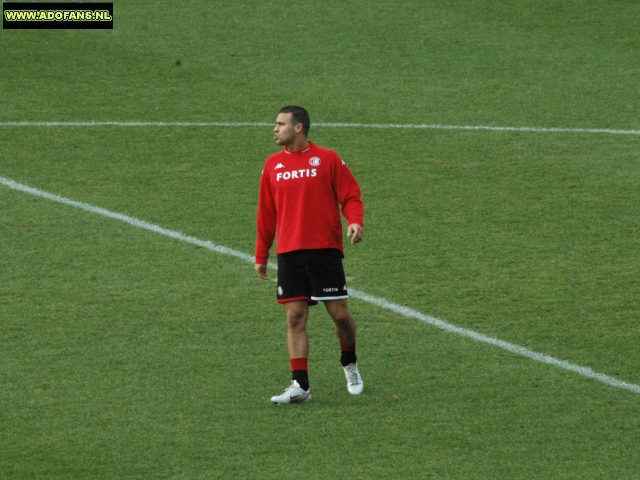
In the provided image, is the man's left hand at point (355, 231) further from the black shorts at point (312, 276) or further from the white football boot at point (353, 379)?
the white football boot at point (353, 379)

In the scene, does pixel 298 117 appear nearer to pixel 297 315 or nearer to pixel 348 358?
pixel 297 315

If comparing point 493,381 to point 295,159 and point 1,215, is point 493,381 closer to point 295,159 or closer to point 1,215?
point 295,159

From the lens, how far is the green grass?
641 centimetres

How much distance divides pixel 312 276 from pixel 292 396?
0.79 m

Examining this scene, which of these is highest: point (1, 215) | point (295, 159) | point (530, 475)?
point (295, 159)

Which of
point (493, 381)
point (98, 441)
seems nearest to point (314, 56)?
point (493, 381)

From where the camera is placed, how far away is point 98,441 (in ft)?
20.6

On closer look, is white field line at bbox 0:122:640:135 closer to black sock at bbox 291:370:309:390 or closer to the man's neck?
the man's neck

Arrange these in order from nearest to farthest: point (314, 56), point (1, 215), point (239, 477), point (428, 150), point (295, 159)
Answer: point (239, 477) → point (295, 159) → point (1, 215) → point (428, 150) → point (314, 56)

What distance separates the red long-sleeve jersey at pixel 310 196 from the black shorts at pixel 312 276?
6 cm

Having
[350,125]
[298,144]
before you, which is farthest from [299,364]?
[350,125]

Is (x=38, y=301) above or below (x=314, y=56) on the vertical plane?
below

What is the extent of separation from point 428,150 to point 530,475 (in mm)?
6782

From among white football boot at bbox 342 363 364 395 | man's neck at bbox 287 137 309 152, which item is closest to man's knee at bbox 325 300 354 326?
white football boot at bbox 342 363 364 395
